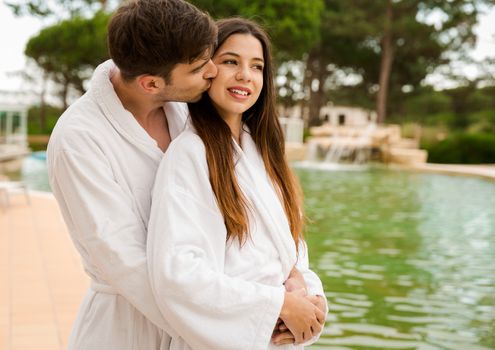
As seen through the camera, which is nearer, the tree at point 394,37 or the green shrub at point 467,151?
the green shrub at point 467,151

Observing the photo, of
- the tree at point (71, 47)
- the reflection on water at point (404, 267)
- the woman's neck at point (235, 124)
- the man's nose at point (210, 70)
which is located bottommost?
the reflection on water at point (404, 267)

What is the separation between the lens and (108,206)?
4.90ft

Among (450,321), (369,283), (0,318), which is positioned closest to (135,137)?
(0,318)

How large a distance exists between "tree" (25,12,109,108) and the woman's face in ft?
72.4

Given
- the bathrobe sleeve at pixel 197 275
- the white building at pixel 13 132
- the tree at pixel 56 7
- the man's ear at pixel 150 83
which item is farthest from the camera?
the tree at pixel 56 7

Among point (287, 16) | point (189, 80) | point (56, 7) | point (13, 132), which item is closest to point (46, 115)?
point (56, 7)

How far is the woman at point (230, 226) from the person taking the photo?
4.82 feet

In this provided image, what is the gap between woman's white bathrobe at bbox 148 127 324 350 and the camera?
146 centimetres

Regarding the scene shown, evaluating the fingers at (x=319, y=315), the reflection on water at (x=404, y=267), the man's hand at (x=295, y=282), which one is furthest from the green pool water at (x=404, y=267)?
the fingers at (x=319, y=315)

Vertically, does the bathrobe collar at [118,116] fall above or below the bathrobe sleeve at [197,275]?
above

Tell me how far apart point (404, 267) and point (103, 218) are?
15.9 ft

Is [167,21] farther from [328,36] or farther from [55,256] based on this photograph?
[328,36]

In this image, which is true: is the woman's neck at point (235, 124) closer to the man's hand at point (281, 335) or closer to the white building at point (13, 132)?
the man's hand at point (281, 335)

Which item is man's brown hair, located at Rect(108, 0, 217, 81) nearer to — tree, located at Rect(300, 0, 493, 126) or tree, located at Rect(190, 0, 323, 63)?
tree, located at Rect(190, 0, 323, 63)
